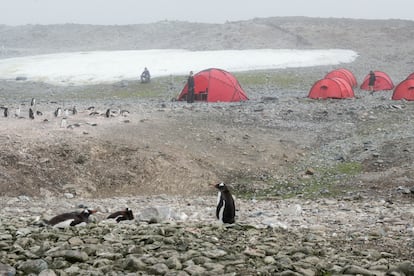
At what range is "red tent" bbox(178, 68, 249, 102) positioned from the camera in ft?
95.1

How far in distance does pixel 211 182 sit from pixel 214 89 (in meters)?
13.4

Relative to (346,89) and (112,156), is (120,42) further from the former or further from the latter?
(112,156)

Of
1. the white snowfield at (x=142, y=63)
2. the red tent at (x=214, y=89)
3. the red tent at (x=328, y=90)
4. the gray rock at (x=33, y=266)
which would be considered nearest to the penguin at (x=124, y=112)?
the red tent at (x=214, y=89)

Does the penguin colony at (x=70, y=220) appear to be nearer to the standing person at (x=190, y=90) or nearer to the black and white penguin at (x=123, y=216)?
the black and white penguin at (x=123, y=216)

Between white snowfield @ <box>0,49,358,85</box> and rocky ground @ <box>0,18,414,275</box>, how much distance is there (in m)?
9.16

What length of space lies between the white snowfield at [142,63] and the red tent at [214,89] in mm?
13900

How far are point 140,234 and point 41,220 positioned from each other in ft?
8.52

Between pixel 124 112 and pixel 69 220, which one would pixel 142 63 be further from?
pixel 69 220

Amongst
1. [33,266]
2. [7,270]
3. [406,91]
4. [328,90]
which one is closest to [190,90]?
[328,90]

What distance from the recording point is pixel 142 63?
50.0 m

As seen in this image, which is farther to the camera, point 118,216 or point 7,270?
point 118,216

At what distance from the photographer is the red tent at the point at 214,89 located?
29.0 metres

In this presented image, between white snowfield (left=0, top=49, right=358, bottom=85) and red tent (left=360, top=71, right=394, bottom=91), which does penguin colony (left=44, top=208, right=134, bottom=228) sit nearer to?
red tent (left=360, top=71, right=394, bottom=91)

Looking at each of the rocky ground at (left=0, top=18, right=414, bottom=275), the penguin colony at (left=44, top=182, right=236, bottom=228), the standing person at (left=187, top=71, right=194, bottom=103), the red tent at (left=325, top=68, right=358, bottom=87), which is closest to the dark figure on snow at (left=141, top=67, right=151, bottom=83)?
the rocky ground at (left=0, top=18, right=414, bottom=275)
